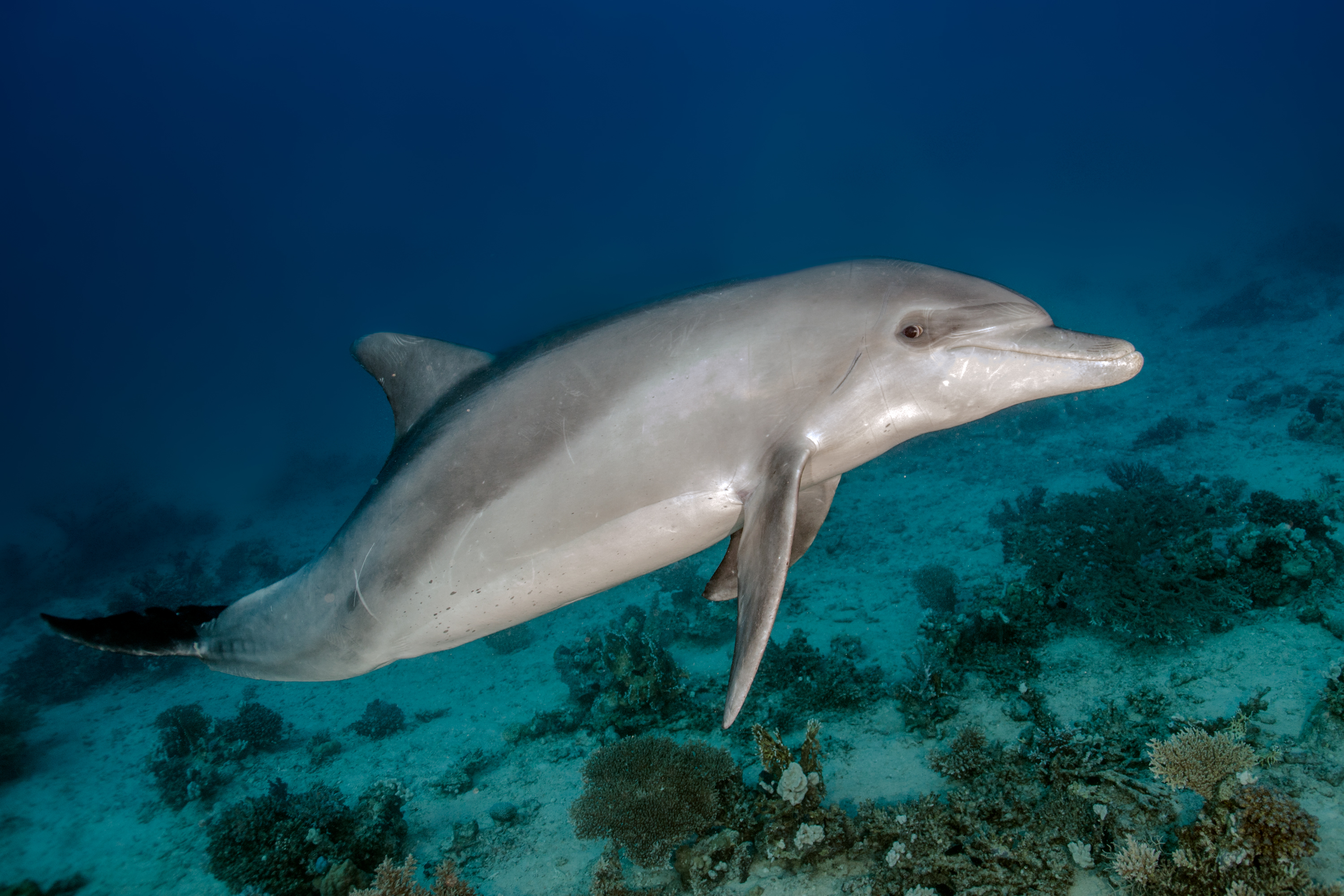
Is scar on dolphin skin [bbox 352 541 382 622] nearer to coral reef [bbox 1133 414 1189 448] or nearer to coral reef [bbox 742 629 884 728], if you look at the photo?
coral reef [bbox 742 629 884 728]

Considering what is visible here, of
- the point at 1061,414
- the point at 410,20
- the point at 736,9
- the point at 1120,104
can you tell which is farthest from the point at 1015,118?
the point at 1061,414

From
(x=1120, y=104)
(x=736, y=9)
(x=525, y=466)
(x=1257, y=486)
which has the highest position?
(x=736, y=9)

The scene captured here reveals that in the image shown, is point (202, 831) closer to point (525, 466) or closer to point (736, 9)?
point (525, 466)

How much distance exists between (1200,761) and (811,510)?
2.79 m

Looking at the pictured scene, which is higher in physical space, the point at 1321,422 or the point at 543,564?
the point at 543,564

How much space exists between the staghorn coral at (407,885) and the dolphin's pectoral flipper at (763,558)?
3.24 meters

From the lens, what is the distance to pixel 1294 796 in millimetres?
3621

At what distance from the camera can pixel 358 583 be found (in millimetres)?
3018

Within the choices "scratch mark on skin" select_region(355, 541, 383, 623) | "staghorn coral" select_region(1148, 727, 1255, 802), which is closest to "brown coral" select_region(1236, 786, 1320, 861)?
"staghorn coral" select_region(1148, 727, 1255, 802)

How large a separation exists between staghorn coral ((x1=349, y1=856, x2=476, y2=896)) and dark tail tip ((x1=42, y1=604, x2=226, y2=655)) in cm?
208

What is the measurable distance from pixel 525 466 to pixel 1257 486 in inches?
469

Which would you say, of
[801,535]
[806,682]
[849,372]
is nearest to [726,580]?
[801,535]

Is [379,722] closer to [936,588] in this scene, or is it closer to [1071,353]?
[936,588]

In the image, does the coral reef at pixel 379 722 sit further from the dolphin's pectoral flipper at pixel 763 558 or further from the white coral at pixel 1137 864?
the white coral at pixel 1137 864
